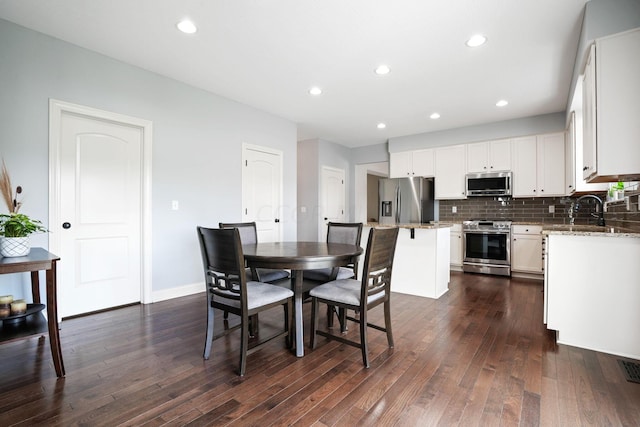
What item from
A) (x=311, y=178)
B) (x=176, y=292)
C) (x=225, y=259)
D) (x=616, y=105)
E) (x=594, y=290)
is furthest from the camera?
(x=311, y=178)

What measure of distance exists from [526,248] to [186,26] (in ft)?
17.5

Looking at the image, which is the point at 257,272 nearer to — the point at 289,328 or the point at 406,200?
the point at 289,328

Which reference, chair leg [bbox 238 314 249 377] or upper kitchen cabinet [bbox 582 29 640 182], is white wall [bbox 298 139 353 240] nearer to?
chair leg [bbox 238 314 249 377]

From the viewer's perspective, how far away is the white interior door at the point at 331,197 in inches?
246

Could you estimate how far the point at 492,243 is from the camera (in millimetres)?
4969

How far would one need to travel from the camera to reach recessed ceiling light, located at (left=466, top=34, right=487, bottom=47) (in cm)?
260

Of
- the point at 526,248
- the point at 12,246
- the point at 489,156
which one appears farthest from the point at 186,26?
the point at 526,248

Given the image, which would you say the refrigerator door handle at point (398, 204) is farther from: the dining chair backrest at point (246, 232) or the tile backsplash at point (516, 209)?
the dining chair backrest at point (246, 232)

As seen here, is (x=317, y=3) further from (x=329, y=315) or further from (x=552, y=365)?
(x=552, y=365)

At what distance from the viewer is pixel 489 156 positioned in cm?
517

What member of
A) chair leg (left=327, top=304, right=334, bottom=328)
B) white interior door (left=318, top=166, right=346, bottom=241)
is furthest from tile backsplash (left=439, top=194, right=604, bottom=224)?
chair leg (left=327, top=304, right=334, bottom=328)

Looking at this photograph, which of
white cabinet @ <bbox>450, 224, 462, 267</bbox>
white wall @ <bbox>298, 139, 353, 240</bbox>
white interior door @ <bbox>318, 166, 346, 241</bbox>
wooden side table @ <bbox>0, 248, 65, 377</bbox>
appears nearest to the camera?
wooden side table @ <bbox>0, 248, 65, 377</bbox>

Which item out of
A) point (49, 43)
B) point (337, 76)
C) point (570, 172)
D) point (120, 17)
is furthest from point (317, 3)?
point (570, 172)

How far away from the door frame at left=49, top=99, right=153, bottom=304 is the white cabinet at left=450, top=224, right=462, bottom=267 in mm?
4692
